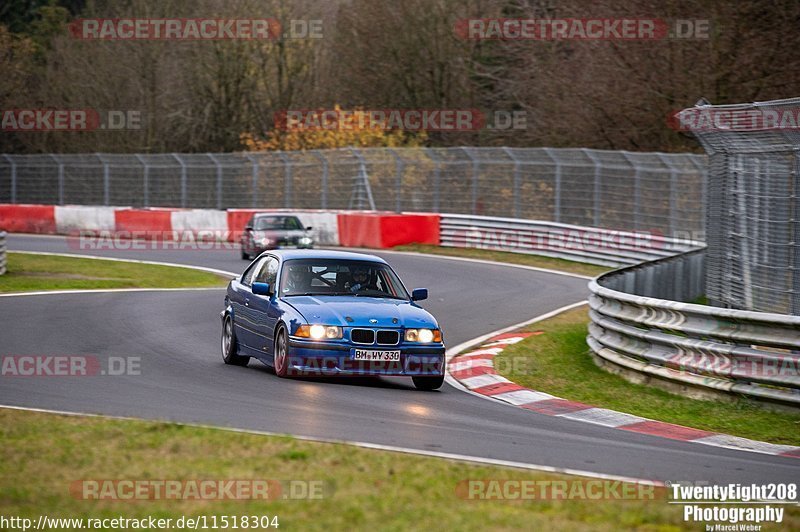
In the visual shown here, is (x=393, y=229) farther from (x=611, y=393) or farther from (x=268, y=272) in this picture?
(x=611, y=393)

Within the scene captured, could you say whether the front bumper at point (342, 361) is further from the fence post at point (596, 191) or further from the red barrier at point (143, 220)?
the red barrier at point (143, 220)

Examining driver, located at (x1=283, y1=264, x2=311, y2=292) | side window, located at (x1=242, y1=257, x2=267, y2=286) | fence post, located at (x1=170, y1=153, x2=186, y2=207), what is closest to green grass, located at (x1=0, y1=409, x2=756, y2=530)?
driver, located at (x1=283, y1=264, x2=311, y2=292)

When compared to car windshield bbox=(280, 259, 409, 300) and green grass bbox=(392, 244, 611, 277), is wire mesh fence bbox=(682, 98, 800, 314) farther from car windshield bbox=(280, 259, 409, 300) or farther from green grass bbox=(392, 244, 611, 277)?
green grass bbox=(392, 244, 611, 277)

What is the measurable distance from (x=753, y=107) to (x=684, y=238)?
13803 mm

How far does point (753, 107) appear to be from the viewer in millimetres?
12742

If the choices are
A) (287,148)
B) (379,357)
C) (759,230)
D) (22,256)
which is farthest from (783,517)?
(287,148)

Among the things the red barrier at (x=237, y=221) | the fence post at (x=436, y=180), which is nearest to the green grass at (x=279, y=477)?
the fence post at (x=436, y=180)

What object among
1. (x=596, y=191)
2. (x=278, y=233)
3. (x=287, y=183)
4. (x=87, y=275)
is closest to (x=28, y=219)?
(x=287, y=183)

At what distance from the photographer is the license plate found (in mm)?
12062

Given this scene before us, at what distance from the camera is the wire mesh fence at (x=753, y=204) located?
41.1ft

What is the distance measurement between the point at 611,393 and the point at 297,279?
349cm

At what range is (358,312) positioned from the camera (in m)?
12.3

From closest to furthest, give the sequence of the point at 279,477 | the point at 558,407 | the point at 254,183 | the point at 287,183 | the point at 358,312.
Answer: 1. the point at 279,477
2. the point at 558,407
3. the point at 358,312
4. the point at 287,183
5. the point at 254,183

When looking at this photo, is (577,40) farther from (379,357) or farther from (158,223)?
(379,357)
